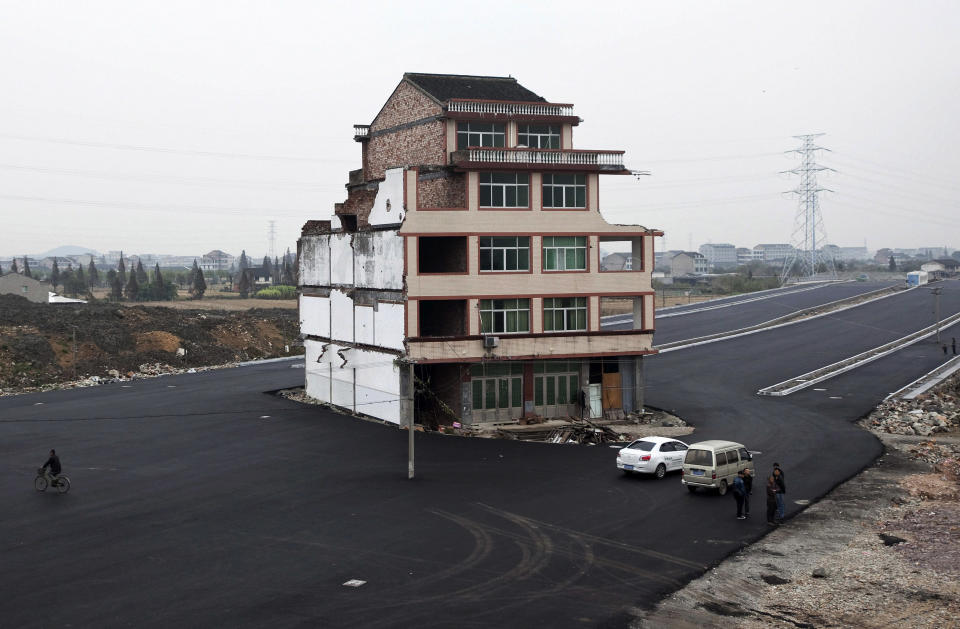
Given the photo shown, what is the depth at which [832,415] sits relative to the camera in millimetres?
51969

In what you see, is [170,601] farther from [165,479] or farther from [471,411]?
[471,411]

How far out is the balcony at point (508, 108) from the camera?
2121 inches

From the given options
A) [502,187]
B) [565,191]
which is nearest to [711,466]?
[565,191]

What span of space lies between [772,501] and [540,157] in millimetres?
27124

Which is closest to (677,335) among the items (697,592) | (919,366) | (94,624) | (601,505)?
(919,366)

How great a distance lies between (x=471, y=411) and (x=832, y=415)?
21.5 meters

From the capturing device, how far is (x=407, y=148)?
58562 millimetres

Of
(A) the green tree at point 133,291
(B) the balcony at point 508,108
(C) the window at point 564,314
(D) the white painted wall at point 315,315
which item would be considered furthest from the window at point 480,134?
(A) the green tree at point 133,291

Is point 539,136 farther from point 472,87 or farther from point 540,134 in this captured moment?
point 472,87

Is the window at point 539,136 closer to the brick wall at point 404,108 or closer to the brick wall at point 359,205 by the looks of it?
the brick wall at point 404,108

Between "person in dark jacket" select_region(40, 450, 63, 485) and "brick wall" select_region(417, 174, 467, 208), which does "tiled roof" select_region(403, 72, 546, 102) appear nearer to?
"brick wall" select_region(417, 174, 467, 208)

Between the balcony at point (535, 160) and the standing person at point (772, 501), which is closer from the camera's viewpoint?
the standing person at point (772, 501)

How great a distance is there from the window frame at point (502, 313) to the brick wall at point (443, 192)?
20.1ft

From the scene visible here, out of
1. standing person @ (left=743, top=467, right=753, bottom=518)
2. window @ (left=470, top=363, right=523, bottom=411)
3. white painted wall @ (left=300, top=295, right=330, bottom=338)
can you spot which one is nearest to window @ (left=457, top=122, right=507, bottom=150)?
window @ (left=470, top=363, right=523, bottom=411)
